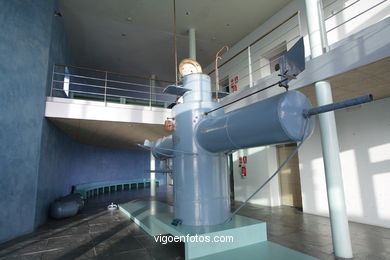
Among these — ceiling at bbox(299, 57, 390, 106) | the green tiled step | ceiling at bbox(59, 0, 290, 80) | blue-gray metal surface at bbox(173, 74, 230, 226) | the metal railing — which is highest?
ceiling at bbox(59, 0, 290, 80)

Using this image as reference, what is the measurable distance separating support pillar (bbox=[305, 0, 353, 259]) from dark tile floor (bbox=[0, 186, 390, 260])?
227 mm

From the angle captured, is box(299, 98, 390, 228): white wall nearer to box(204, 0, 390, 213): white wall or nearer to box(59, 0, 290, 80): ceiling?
box(204, 0, 390, 213): white wall

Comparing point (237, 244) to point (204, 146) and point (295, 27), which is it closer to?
point (204, 146)

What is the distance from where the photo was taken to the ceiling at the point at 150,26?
534cm

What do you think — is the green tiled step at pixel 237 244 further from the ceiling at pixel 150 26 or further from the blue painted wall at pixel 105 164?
the blue painted wall at pixel 105 164

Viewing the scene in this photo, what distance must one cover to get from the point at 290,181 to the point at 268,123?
14.5 feet

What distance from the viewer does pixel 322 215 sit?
13.6 ft

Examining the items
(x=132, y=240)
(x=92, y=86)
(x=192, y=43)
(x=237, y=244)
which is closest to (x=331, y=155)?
(x=237, y=244)

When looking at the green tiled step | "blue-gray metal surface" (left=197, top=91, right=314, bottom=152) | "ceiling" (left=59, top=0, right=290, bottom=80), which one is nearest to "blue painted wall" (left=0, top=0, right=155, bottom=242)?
"ceiling" (left=59, top=0, right=290, bottom=80)

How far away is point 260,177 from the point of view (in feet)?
18.3

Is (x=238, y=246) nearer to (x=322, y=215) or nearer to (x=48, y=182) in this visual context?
(x=322, y=215)

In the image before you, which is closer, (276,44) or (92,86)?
(276,44)

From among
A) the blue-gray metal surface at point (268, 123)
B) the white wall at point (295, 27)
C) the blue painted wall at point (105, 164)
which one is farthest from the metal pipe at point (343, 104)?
the blue painted wall at point (105, 164)

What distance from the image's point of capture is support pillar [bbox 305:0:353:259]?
2.37 meters
